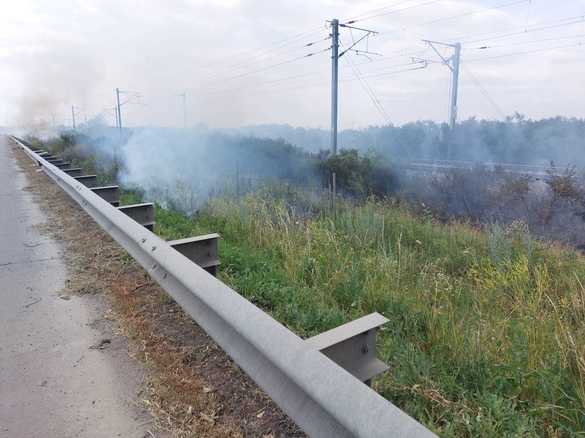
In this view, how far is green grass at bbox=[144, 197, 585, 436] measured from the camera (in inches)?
99.3

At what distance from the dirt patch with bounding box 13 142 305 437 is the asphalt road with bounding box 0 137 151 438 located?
0.11m

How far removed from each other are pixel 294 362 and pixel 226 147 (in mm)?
23075

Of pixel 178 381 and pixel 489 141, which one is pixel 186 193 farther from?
pixel 489 141

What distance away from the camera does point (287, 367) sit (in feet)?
6.07

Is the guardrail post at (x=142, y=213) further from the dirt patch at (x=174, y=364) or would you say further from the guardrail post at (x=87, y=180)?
the guardrail post at (x=87, y=180)

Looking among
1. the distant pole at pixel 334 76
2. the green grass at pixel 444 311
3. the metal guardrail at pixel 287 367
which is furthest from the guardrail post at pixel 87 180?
the distant pole at pixel 334 76

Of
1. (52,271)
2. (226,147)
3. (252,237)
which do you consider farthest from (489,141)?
(52,271)

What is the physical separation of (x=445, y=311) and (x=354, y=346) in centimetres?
232

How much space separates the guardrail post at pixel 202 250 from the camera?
11.4 ft

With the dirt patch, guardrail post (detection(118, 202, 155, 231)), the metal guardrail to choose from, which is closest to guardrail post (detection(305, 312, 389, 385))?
the metal guardrail

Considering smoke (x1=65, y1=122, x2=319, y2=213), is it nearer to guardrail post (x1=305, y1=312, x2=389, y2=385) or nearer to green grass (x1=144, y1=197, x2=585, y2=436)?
green grass (x1=144, y1=197, x2=585, y2=436)

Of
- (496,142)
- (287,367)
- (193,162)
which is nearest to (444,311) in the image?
(287,367)

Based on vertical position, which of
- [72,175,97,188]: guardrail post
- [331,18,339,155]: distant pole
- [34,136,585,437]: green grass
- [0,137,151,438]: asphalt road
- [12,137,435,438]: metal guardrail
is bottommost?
[34,136,585,437]: green grass

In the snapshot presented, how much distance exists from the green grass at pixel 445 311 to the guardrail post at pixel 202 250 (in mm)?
431
